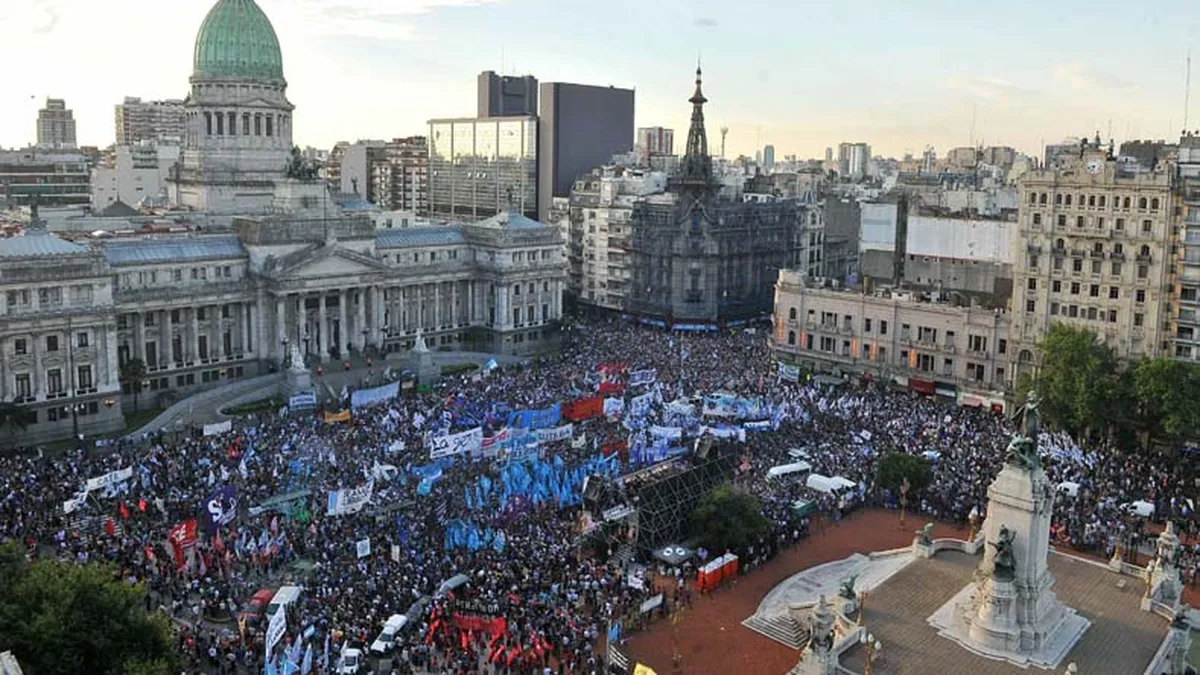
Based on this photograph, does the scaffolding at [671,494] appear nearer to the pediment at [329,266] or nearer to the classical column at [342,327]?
the pediment at [329,266]

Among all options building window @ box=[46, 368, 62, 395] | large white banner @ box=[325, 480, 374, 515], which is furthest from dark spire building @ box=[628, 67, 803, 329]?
large white banner @ box=[325, 480, 374, 515]

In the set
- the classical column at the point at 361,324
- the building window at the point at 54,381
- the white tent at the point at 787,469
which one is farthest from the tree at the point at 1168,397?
the building window at the point at 54,381

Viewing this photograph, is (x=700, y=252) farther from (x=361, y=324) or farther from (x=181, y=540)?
(x=181, y=540)

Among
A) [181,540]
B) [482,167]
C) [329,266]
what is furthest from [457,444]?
[482,167]

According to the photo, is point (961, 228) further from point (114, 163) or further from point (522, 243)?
point (114, 163)

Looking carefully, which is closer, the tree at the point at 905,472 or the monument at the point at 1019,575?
the monument at the point at 1019,575

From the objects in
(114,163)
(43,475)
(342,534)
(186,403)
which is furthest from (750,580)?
(114,163)
